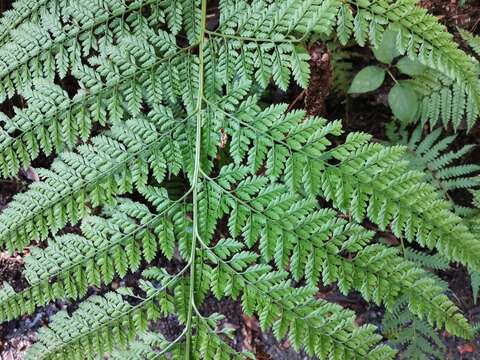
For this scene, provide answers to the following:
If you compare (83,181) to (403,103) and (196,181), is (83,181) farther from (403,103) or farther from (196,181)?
(403,103)

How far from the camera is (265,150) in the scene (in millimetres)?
1663

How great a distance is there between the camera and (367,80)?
270 cm

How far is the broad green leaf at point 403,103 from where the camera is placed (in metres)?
2.64

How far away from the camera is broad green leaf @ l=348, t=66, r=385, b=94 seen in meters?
2.69

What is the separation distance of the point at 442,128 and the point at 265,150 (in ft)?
5.86

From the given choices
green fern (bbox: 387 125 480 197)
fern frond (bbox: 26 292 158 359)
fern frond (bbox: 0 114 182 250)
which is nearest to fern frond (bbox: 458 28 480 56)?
green fern (bbox: 387 125 480 197)

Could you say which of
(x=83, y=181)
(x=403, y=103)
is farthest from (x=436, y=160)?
(x=83, y=181)

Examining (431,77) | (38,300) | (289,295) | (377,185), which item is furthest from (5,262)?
(431,77)

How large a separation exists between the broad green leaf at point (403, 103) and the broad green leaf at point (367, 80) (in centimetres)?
10

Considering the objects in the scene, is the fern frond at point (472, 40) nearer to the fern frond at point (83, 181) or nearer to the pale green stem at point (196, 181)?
the pale green stem at point (196, 181)

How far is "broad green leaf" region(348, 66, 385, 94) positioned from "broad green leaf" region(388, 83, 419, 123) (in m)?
0.10

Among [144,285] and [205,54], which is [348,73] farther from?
[144,285]

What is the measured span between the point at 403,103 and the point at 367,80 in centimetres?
22

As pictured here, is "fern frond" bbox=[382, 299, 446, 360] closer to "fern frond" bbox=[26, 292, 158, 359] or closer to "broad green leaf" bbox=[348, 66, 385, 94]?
"broad green leaf" bbox=[348, 66, 385, 94]
